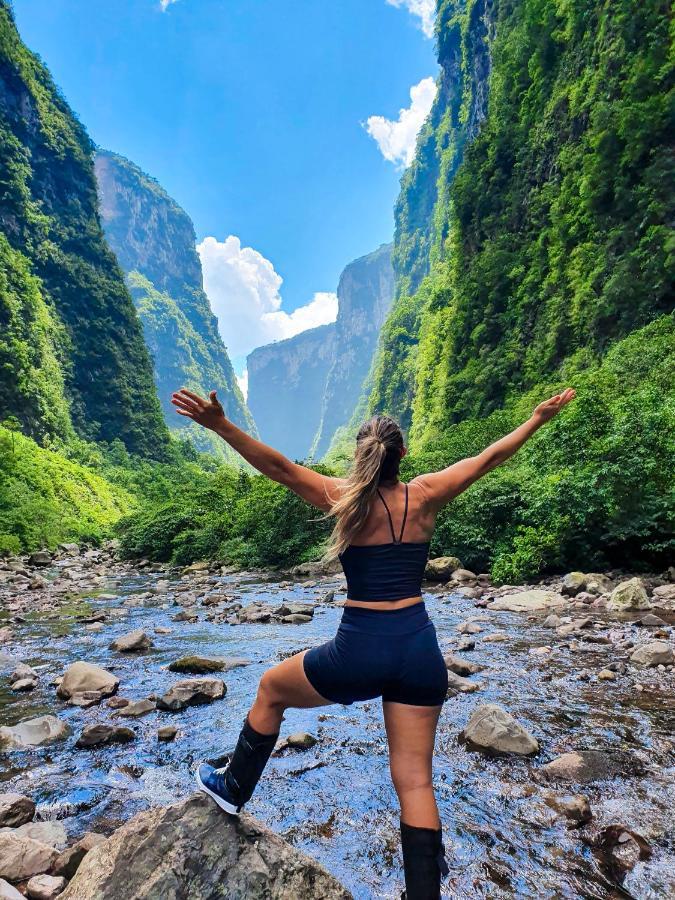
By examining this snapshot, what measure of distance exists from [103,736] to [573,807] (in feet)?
11.9

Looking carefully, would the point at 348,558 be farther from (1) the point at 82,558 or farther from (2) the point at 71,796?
(1) the point at 82,558

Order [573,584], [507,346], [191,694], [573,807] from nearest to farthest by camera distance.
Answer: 1. [573,807]
2. [191,694]
3. [573,584]
4. [507,346]

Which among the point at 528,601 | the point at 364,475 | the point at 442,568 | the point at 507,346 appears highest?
the point at 507,346

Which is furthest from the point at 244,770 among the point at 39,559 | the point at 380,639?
the point at 39,559

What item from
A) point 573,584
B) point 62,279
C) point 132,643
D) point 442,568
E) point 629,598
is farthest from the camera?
point 62,279

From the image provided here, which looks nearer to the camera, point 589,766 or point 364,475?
point 364,475

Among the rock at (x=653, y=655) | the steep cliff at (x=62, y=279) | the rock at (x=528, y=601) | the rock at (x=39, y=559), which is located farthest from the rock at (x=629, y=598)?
the steep cliff at (x=62, y=279)

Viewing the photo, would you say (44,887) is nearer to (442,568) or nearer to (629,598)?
(629,598)

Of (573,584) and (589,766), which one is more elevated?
(573,584)

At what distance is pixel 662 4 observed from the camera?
2295cm

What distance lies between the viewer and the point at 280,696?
8.20 feet

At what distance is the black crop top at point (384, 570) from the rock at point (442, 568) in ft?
40.3

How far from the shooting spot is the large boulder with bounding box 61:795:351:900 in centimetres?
225

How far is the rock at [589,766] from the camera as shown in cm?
368
